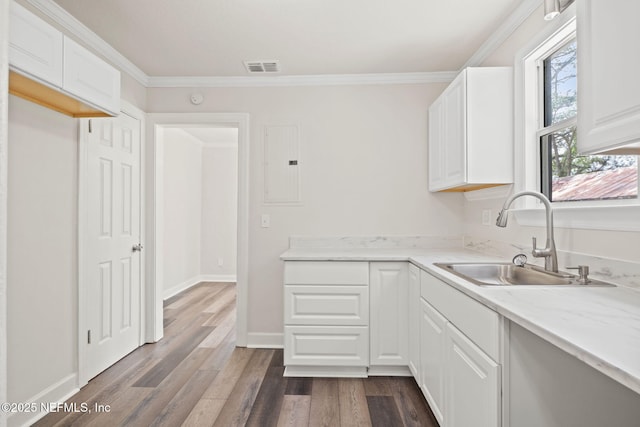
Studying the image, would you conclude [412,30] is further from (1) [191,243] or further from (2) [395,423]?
(1) [191,243]

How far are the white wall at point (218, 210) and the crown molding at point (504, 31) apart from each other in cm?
416

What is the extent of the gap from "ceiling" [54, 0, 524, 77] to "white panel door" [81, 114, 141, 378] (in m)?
0.68

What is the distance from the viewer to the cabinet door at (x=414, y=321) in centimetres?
228

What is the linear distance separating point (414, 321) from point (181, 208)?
13.3 feet

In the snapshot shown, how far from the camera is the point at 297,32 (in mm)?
2414

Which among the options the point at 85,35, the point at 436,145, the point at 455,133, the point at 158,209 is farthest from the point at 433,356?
the point at 85,35

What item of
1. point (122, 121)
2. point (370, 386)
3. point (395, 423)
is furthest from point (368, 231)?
point (122, 121)

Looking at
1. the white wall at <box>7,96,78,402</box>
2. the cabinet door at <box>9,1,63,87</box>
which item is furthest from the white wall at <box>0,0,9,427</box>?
the white wall at <box>7,96,78,402</box>

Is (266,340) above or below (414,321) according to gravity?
below

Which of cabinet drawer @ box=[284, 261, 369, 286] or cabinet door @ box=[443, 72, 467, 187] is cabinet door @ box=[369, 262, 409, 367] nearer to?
cabinet drawer @ box=[284, 261, 369, 286]

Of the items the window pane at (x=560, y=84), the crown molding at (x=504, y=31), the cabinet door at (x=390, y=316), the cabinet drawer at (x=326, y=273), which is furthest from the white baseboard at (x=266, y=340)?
the crown molding at (x=504, y=31)

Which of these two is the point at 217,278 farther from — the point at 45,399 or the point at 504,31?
the point at 504,31

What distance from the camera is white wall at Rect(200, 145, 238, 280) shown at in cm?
592

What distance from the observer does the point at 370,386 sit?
7.94 ft
